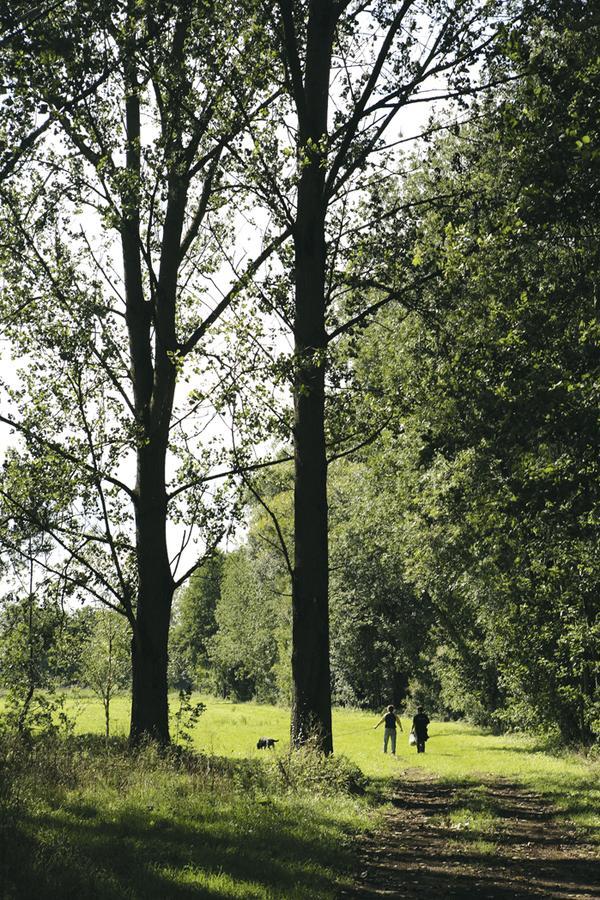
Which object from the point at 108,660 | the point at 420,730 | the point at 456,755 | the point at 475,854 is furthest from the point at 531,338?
the point at 108,660

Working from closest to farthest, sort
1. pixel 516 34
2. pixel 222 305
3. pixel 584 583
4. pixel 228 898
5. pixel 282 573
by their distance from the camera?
pixel 228 898 < pixel 516 34 < pixel 584 583 < pixel 222 305 < pixel 282 573

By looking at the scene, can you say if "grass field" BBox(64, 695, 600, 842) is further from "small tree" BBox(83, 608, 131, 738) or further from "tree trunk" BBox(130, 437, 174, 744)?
"tree trunk" BBox(130, 437, 174, 744)

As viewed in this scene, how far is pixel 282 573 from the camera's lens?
57562mm

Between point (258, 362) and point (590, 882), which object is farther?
point (258, 362)

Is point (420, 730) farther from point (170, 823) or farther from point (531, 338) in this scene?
point (170, 823)

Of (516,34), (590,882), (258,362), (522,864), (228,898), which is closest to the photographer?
(228,898)

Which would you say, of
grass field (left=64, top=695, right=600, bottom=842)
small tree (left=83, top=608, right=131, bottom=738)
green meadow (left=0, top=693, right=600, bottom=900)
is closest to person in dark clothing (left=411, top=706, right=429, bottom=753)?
grass field (left=64, top=695, right=600, bottom=842)

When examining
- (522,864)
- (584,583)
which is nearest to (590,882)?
(522,864)

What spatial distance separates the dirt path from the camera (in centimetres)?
709

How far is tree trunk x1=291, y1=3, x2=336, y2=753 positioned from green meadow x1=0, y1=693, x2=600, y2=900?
1.10 m

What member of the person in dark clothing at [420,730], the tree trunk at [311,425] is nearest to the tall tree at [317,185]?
the tree trunk at [311,425]

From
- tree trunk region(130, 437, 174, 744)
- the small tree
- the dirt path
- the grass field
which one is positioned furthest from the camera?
the small tree

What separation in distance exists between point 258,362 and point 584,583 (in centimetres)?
705

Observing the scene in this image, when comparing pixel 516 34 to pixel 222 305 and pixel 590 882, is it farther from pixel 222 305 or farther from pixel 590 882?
pixel 590 882
